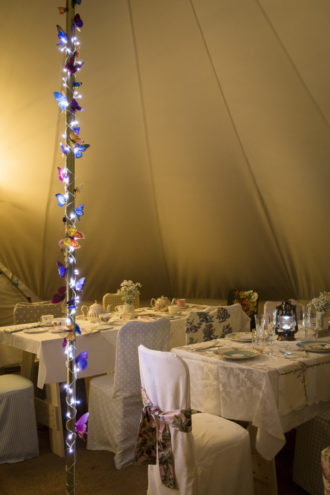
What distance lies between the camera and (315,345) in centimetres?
274

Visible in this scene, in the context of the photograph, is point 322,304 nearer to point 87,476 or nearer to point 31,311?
point 87,476

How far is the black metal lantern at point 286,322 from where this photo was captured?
2.99 m

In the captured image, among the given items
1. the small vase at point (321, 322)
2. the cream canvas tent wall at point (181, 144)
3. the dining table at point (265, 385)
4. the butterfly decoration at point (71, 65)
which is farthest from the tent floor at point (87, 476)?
the cream canvas tent wall at point (181, 144)

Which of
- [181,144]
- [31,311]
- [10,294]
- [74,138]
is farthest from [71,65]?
[10,294]

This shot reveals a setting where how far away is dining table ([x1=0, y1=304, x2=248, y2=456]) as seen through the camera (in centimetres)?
333

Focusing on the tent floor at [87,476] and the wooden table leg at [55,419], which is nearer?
the tent floor at [87,476]

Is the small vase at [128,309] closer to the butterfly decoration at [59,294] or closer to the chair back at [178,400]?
the chair back at [178,400]

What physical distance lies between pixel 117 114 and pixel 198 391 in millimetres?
3362

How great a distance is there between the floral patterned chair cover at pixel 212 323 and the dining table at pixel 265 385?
0.48 metres

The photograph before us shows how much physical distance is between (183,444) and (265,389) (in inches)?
18.6

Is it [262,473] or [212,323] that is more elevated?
[212,323]

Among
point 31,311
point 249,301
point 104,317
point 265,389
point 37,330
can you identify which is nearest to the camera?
point 265,389

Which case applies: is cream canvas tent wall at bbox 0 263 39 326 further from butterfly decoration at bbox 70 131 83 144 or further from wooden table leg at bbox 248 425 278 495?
butterfly decoration at bbox 70 131 83 144

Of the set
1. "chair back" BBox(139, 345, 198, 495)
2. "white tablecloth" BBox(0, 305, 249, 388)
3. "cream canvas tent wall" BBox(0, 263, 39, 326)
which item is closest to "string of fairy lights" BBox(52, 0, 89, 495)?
"chair back" BBox(139, 345, 198, 495)
